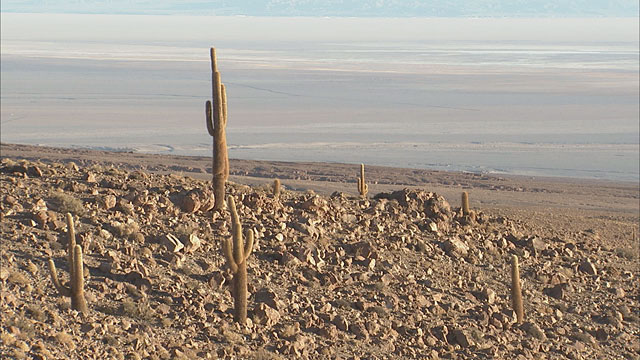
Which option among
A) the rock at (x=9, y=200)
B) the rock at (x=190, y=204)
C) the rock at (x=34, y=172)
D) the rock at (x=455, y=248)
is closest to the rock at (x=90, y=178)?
the rock at (x=34, y=172)

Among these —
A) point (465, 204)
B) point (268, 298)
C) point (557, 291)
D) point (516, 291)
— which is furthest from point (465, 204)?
point (268, 298)

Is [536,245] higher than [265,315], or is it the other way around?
[536,245]

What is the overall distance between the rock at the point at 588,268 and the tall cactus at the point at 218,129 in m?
7.57

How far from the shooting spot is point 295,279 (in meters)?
15.5

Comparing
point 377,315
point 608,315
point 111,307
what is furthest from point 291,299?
point 608,315

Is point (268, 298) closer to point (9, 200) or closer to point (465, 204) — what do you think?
point (9, 200)

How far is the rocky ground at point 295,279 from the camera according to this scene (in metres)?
12.5

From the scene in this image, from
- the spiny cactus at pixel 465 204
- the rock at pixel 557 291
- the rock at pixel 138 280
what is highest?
the spiny cactus at pixel 465 204

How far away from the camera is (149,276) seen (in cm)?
1377

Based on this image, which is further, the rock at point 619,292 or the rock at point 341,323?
Result: the rock at point 619,292

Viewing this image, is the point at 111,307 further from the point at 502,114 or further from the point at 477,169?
the point at 502,114

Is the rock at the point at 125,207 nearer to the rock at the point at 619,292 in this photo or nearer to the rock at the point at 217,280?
the rock at the point at 217,280

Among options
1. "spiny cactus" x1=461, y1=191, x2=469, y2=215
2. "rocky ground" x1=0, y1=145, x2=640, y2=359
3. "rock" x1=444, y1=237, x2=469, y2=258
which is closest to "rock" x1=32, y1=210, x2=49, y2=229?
"rocky ground" x1=0, y1=145, x2=640, y2=359

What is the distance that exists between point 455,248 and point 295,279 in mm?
4414
